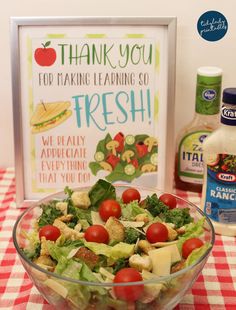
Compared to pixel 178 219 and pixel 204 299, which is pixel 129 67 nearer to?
pixel 178 219

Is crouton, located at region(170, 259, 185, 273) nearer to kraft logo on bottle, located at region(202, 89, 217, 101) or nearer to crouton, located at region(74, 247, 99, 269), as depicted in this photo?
crouton, located at region(74, 247, 99, 269)

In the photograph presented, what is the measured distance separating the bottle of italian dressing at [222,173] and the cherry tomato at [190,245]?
24cm

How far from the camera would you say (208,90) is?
3.91 ft

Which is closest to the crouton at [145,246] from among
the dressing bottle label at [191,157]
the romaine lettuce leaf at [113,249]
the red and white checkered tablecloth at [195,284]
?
the romaine lettuce leaf at [113,249]

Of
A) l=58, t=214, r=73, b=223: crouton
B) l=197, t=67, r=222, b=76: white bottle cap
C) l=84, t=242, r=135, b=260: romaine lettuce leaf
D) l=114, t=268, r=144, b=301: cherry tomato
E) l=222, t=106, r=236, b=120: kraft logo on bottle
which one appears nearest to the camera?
l=114, t=268, r=144, b=301: cherry tomato

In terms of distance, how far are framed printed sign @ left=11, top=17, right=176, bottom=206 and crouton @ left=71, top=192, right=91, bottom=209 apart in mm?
216

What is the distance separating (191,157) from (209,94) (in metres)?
0.15

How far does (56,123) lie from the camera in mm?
1209

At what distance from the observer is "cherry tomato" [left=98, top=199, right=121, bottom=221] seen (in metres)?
0.98

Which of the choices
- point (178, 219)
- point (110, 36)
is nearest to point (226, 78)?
point (110, 36)

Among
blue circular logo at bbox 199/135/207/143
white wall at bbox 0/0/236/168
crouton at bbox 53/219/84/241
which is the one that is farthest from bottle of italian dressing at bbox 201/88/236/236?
crouton at bbox 53/219/84/241

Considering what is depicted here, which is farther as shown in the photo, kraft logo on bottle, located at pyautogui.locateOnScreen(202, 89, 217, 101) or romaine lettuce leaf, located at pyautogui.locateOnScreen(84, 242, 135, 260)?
kraft logo on bottle, located at pyautogui.locateOnScreen(202, 89, 217, 101)

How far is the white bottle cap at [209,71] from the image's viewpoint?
1.19 metres

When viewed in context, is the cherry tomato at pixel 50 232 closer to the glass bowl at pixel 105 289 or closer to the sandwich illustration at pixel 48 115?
the glass bowl at pixel 105 289
